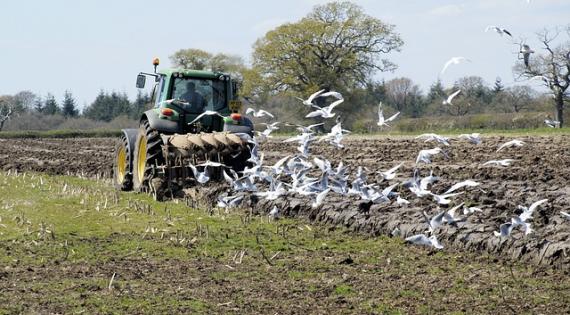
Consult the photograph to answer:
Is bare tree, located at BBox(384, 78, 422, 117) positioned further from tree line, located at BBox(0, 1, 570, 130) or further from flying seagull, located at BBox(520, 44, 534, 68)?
flying seagull, located at BBox(520, 44, 534, 68)

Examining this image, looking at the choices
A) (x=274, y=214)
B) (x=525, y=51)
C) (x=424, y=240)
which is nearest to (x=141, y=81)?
(x=274, y=214)

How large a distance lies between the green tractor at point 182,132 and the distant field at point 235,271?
2379 mm

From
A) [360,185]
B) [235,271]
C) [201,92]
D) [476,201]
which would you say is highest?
[201,92]

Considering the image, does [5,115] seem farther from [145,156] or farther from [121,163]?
[145,156]

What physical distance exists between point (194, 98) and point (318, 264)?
841cm

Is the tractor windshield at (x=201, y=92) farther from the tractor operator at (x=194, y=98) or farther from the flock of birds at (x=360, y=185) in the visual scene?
the flock of birds at (x=360, y=185)

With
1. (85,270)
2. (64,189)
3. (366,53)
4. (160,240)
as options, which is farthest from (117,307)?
(366,53)

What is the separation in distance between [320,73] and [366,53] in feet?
9.18

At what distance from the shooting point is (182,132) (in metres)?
16.8

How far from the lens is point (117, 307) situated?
7.52 m

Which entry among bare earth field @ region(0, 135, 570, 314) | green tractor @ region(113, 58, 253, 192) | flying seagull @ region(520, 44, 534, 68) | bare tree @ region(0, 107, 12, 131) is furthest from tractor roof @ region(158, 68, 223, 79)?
bare tree @ region(0, 107, 12, 131)

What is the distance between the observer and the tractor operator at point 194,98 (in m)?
17.2

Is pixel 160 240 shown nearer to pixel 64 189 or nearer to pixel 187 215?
pixel 187 215

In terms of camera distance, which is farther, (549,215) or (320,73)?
(320,73)
